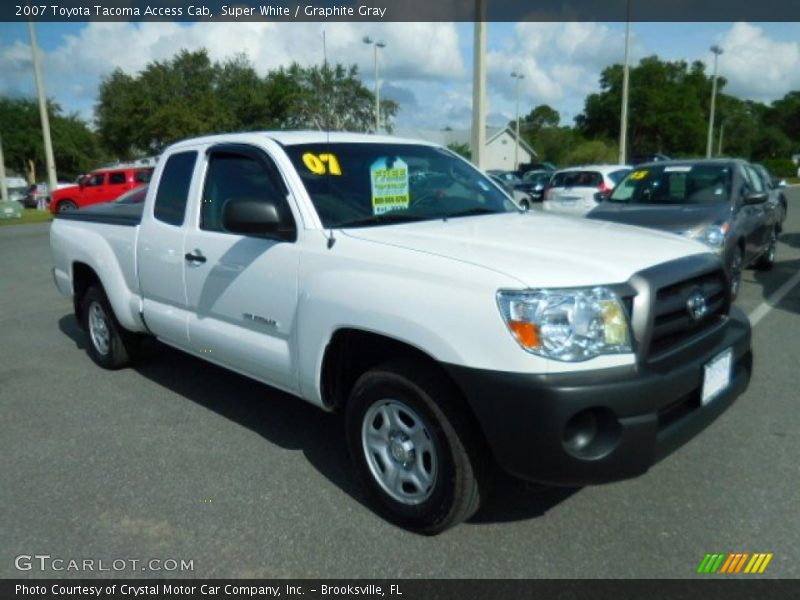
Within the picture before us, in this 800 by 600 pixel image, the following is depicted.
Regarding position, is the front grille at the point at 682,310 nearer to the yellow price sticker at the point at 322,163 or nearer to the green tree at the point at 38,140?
the yellow price sticker at the point at 322,163

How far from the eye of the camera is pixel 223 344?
154 inches

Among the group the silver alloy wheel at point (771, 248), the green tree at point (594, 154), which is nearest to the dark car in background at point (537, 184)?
the silver alloy wheel at point (771, 248)

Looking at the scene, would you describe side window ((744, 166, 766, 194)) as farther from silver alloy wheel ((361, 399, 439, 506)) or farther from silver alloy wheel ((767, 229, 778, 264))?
silver alloy wheel ((361, 399, 439, 506))

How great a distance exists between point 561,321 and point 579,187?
11.9 meters

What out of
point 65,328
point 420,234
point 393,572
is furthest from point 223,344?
point 65,328

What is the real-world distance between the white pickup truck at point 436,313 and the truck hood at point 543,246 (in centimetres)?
1

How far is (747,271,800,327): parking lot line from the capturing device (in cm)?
681

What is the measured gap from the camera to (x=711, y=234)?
22.6 ft

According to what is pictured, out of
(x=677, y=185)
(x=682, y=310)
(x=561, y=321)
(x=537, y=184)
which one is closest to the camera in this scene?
(x=561, y=321)

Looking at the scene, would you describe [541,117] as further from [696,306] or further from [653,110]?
[696,306]

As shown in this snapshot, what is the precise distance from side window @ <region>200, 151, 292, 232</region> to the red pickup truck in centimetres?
→ 2181

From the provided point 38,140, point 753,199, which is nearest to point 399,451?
point 753,199
